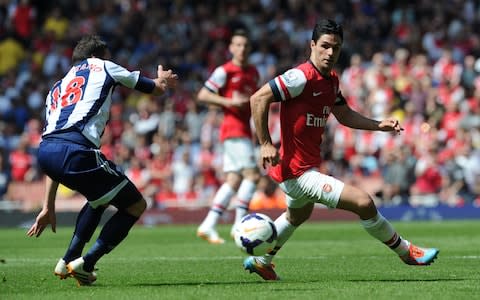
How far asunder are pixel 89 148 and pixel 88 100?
418mm

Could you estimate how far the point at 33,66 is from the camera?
2766 cm

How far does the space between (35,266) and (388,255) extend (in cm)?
407

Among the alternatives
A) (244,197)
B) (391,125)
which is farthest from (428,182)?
(391,125)

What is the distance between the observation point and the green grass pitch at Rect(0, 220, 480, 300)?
8648mm

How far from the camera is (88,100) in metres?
9.32

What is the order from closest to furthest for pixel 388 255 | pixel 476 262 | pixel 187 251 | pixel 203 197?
pixel 476 262 → pixel 388 255 → pixel 187 251 → pixel 203 197

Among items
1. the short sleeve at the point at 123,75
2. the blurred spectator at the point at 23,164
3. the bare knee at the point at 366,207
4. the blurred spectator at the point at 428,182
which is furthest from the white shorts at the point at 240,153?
the blurred spectator at the point at 23,164

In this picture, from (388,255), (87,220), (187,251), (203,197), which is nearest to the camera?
(87,220)

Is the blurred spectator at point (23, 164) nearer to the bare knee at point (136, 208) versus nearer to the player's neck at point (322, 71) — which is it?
the bare knee at point (136, 208)

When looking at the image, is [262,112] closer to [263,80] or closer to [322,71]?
[322,71]

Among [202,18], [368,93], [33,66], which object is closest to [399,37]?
[368,93]

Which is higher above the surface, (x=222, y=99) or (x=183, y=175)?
(x=222, y=99)

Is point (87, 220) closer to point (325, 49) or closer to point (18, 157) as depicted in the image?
point (325, 49)

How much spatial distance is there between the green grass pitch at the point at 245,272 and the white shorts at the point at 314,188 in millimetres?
727
